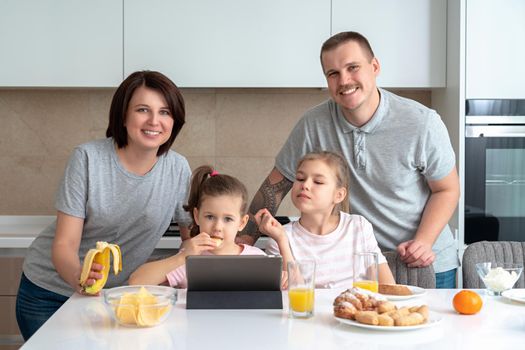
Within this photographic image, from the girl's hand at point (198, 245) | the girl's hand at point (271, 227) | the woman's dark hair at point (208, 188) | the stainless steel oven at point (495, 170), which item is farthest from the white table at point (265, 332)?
the stainless steel oven at point (495, 170)

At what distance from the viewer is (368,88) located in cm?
250

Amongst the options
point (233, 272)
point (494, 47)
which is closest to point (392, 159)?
point (233, 272)

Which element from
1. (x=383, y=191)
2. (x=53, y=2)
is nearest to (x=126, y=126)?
(x=383, y=191)

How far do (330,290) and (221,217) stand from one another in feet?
1.52

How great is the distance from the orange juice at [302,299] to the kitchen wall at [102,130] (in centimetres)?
226

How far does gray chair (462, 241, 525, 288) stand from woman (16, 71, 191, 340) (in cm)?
94

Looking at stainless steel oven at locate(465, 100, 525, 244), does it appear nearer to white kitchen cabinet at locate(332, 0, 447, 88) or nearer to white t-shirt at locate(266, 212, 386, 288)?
white kitchen cabinet at locate(332, 0, 447, 88)

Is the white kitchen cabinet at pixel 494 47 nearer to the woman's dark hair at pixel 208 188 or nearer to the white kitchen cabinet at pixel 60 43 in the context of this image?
the woman's dark hair at pixel 208 188

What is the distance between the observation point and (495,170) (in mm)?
Answer: 3510

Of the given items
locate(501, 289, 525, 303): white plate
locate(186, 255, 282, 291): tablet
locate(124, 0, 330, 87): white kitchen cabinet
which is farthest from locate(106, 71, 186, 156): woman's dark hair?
locate(124, 0, 330, 87): white kitchen cabinet

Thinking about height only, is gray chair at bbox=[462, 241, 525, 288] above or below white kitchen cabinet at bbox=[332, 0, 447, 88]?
below

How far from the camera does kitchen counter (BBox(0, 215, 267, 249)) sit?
3.31 meters

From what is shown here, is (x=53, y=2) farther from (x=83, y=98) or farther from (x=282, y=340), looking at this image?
(x=282, y=340)

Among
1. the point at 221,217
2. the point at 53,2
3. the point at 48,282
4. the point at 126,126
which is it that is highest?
the point at 53,2
